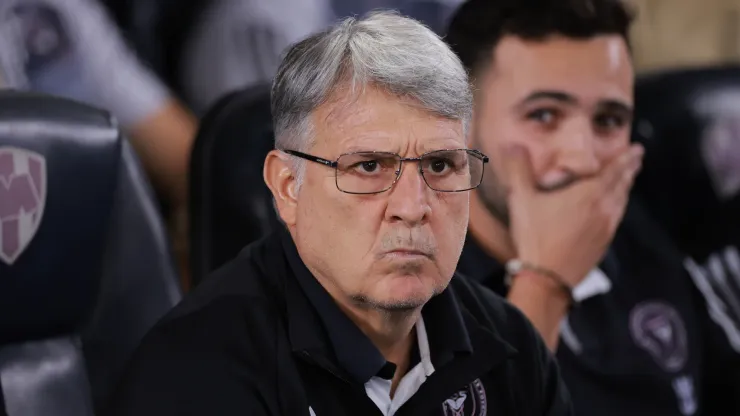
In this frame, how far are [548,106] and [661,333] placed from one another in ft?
1.30

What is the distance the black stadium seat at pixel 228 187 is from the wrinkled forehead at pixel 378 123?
1.51 ft

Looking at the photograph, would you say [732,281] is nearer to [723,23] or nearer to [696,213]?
[696,213]

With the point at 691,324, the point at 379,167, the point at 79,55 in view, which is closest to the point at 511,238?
the point at 691,324

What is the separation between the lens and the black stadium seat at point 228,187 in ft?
5.21

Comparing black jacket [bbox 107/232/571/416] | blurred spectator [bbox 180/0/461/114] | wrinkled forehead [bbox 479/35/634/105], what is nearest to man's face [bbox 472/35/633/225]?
wrinkled forehead [bbox 479/35/634/105]

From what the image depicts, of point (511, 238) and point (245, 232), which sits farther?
point (511, 238)

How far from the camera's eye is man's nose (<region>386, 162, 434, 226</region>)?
1107 mm

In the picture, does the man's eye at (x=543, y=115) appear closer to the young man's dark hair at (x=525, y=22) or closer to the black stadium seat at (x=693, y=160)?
the young man's dark hair at (x=525, y=22)

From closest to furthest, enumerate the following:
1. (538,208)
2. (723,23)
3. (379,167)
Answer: (379,167)
(538,208)
(723,23)

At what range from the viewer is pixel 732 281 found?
1.97m

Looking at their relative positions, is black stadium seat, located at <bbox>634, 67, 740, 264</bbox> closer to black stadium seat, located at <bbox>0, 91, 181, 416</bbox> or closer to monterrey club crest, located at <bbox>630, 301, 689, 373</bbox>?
monterrey club crest, located at <bbox>630, 301, 689, 373</bbox>

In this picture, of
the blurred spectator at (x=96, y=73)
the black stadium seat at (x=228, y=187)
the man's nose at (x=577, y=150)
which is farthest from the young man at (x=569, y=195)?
the blurred spectator at (x=96, y=73)

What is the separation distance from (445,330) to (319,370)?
157 mm

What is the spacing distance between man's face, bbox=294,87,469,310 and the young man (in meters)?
0.58
